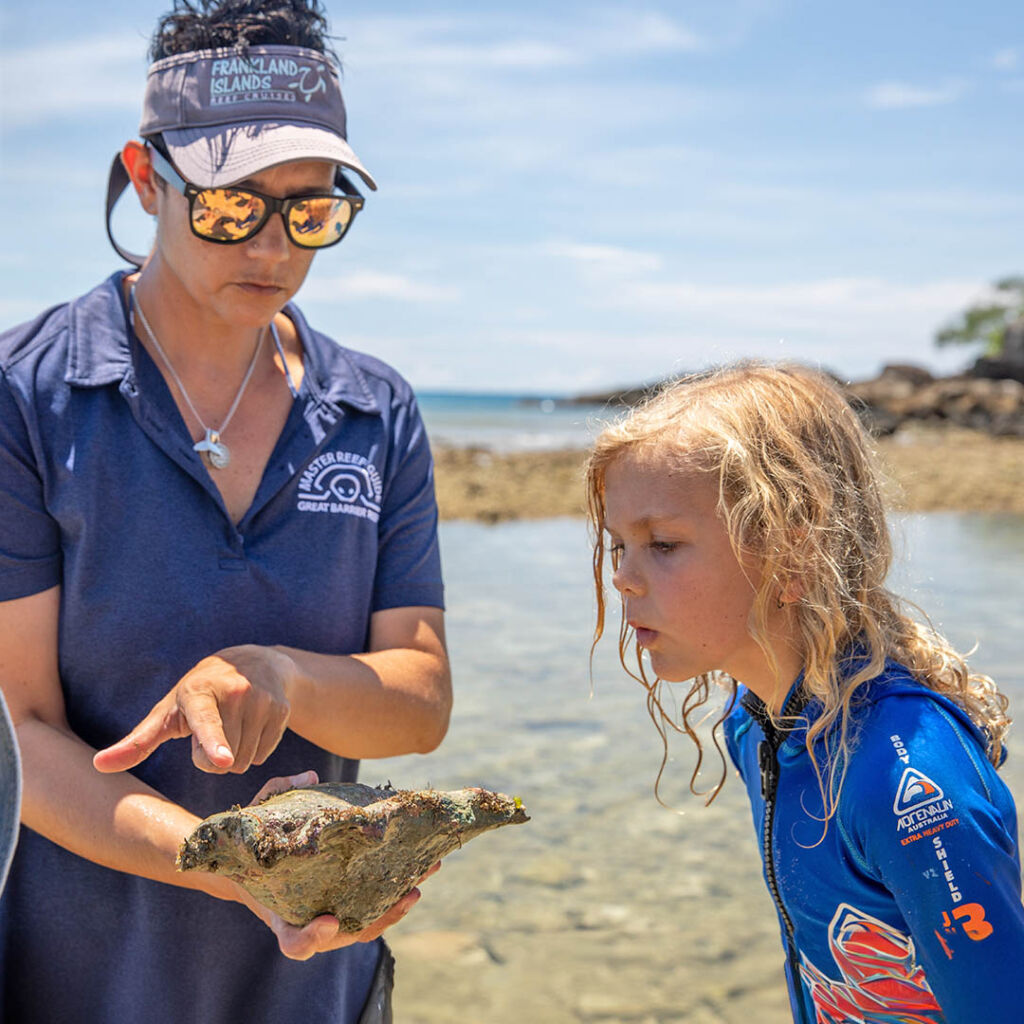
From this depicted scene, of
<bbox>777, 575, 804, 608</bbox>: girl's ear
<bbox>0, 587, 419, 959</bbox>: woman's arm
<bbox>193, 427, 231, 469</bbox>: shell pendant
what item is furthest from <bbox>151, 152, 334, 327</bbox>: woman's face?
<bbox>777, 575, 804, 608</bbox>: girl's ear

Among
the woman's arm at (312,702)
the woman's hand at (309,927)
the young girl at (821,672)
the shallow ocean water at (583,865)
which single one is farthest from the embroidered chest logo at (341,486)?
the shallow ocean water at (583,865)

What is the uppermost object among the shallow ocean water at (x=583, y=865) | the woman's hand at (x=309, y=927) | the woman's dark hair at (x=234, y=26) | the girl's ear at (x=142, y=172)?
the woman's dark hair at (x=234, y=26)

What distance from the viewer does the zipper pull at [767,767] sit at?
1990mm

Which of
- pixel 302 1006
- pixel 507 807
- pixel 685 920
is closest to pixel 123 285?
pixel 507 807

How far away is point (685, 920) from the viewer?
4422mm

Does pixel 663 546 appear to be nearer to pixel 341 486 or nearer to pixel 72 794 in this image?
pixel 341 486

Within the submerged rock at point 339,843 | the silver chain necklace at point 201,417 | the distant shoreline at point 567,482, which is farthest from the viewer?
the distant shoreline at point 567,482

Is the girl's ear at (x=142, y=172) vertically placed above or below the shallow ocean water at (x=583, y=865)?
above

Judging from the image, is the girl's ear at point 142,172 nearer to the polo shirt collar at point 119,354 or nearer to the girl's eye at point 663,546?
the polo shirt collar at point 119,354

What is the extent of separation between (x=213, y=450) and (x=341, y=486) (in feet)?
0.83

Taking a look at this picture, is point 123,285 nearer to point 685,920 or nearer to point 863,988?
point 863,988

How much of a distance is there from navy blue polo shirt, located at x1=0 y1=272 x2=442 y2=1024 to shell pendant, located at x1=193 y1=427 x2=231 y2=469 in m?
0.04

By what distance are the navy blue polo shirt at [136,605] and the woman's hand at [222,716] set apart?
259 mm

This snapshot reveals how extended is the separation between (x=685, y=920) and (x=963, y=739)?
300cm
